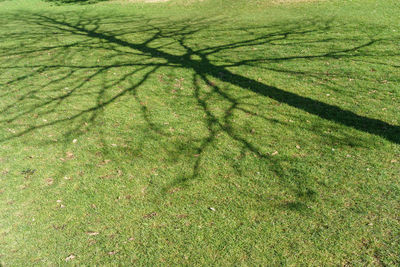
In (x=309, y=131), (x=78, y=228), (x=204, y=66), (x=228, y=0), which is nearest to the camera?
(x=78, y=228)

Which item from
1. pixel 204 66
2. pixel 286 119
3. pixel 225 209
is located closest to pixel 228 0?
pixel 204 66

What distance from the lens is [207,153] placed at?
5.37m

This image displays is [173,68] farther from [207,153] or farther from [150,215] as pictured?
[150,215]

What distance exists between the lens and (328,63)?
855 cm

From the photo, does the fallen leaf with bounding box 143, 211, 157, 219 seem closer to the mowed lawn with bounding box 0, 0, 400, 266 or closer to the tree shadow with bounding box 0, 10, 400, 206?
the mowed lawn with bounding box 0, 0, 400, 266

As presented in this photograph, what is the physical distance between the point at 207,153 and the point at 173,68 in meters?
4.49

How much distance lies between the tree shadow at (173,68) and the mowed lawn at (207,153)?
5 centimetres

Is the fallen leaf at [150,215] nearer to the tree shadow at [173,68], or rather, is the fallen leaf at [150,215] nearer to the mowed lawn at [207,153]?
the mowed lawn at [207,153]

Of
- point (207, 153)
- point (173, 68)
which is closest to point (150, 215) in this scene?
point (207, 153)

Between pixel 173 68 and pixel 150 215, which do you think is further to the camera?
pixel 173 68

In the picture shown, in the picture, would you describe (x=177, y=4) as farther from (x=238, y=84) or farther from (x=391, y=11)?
(x=238, y=84)

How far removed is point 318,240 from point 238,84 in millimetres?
4811

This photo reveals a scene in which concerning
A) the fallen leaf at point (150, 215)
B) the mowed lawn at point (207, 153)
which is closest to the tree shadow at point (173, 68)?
the mowed lawn at point (207, 153)

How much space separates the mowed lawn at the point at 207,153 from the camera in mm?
3752
